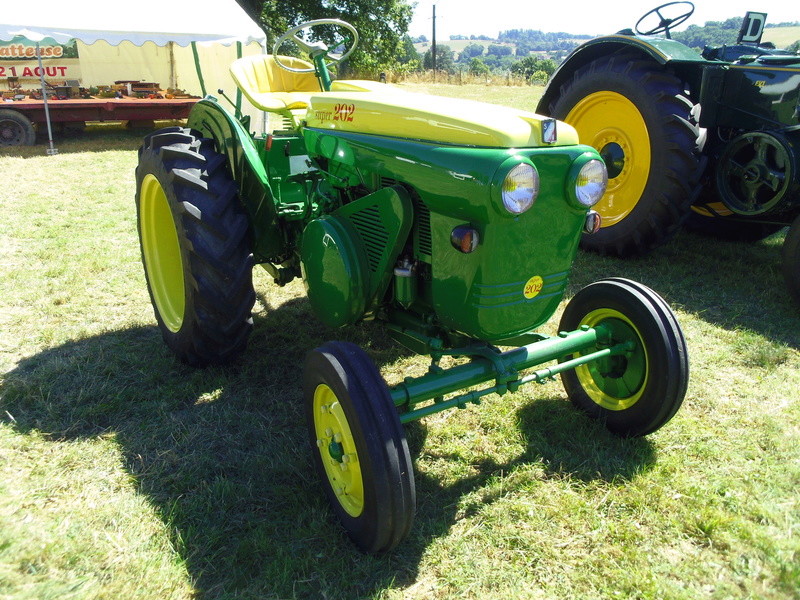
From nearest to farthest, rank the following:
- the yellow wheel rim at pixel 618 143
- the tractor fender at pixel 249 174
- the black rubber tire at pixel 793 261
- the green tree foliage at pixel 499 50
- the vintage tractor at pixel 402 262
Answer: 1. the vintage tractor at pixel 402 262
2. the tractor fender at pixel 249 174
3. the black rubber tire at pixel 793 261
4. the yellow wheel rim at pixel 618 143
5. the green tree foliage at pixel 499 50

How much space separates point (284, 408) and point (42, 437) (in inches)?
40.7

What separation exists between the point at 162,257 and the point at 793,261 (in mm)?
3821

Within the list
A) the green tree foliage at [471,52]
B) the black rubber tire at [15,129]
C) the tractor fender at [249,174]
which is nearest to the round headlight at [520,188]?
the tractor fender at [249,174]

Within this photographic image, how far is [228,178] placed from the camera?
3062 mm

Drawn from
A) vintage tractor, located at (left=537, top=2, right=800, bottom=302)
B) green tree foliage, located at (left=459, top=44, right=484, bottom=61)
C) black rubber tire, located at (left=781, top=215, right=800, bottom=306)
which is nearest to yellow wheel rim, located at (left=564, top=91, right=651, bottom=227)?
vintage tractor, located at (left=537, top=2, right=800, bottom=302)

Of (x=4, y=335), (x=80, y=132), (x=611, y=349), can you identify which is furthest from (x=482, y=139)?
(x=80, y=132)

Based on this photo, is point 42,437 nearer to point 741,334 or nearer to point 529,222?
point 529,222

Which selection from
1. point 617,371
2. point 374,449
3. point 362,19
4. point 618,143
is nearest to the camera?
point 374,449

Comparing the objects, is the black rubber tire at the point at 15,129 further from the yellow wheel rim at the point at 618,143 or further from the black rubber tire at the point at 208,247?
the yellow wheel rim at the point at 618,143

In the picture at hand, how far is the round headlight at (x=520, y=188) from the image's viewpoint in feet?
6.47

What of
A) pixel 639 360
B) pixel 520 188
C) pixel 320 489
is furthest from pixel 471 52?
pixel 320 489

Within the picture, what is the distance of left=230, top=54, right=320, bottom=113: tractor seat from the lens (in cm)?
355

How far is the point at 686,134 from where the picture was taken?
14.4ft

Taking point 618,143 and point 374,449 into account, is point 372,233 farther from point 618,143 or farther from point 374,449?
point 618,143
